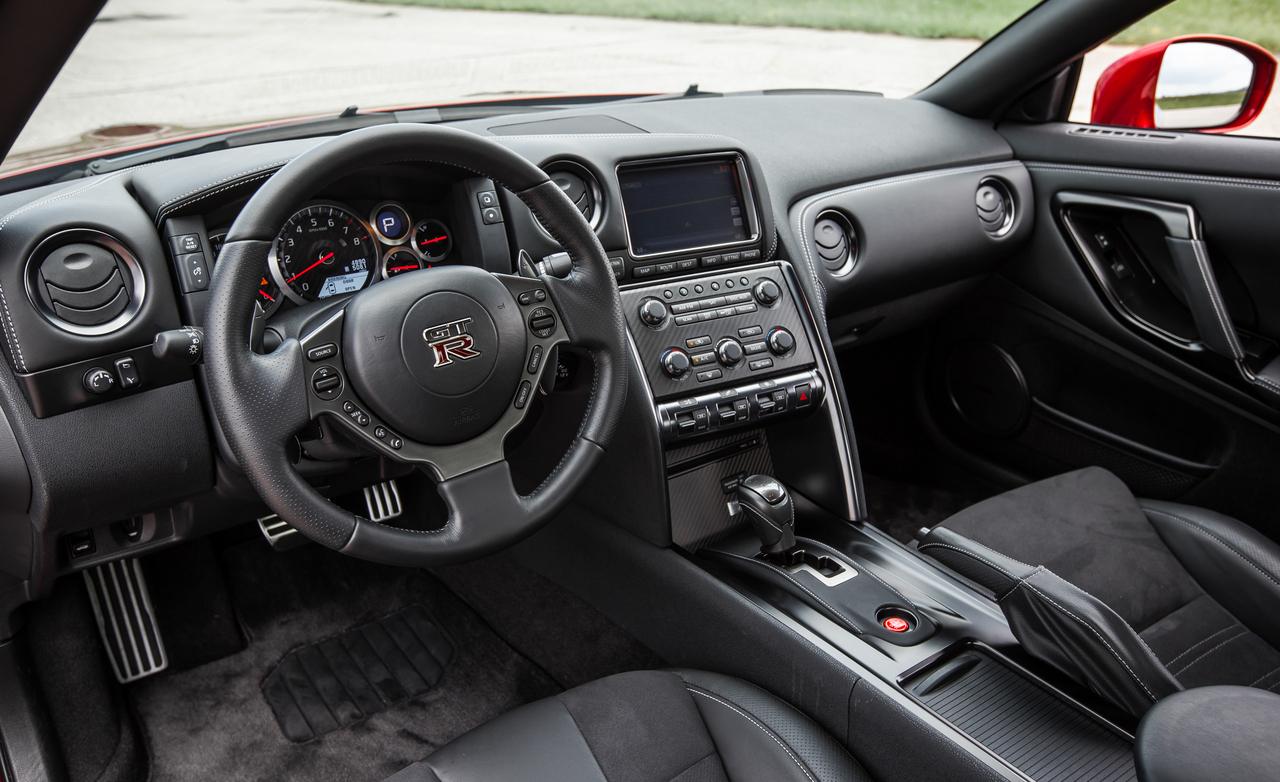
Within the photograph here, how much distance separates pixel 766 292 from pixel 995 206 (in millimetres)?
881

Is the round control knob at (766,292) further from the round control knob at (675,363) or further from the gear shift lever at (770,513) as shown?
the gear shift lever at (770,513)

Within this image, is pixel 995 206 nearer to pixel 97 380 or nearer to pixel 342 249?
pixel 342 249

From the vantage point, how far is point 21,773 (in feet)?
6.18

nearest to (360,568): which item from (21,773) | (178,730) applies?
(178,730)

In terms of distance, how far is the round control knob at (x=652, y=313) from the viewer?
6.17ft

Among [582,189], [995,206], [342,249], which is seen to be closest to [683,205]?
[582,189]

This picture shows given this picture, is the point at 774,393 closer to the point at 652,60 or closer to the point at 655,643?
the point at 655,643

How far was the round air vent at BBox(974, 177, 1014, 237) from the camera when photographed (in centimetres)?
254

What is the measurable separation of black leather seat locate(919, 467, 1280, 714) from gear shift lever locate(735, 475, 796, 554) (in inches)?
9.2

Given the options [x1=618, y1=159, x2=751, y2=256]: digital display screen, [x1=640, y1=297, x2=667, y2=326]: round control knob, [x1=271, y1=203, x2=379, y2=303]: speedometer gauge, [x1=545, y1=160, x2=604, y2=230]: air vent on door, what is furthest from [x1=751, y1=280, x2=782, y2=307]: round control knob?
[x1=271, y1=203, x2=379, y2=303]: speedometer gauge

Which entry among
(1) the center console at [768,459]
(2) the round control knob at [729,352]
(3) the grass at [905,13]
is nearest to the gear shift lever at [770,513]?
(1) the center console at [768,459]

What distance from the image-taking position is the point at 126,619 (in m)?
2.23

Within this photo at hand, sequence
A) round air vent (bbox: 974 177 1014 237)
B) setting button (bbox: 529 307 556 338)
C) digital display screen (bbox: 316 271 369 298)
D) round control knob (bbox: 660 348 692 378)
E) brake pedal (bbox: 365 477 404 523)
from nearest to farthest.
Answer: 1. setting button (bbox: 529 307 556 338)
2. digital display screen (bbox: 316 271 369 298)
3. round control knob (bbox: 660 348 692 378)
4. brake pedal (bbox: 365 477 404 523)
5. round air vent (bbox: 974 177 1014 237)

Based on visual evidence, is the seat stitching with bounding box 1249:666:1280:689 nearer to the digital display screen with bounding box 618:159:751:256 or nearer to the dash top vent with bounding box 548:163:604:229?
the digital display screen with bounding box 618:159:751:256
